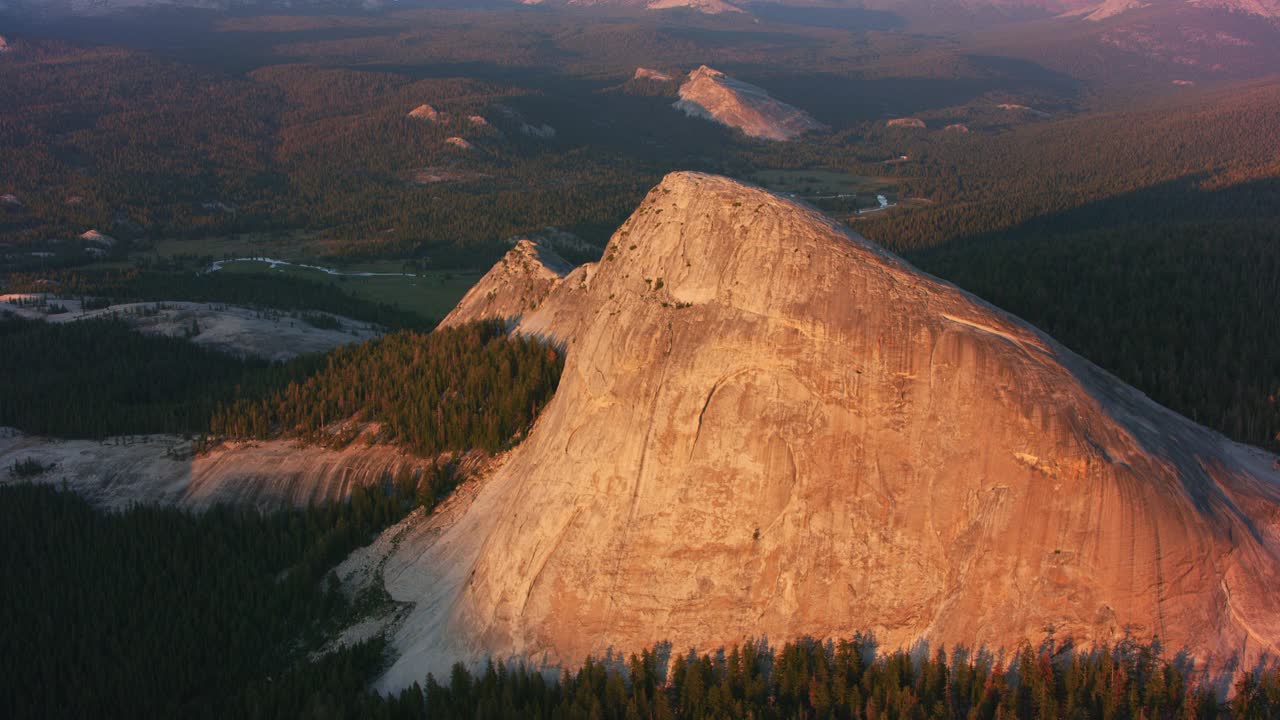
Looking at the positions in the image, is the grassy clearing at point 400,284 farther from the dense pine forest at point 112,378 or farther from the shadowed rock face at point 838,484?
the shadowed rock face at point 838,484

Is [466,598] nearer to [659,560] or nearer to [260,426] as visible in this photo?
[659,560]

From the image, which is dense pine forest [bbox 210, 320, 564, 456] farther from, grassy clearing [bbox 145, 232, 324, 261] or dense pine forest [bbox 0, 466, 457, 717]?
grassy clearing [bbox 145, 232, 324, 261]

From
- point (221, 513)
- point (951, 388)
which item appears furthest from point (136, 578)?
point (951, 388)

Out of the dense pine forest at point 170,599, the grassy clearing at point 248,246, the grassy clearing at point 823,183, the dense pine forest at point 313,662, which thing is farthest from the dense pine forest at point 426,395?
the grassy clearing at point 823,183

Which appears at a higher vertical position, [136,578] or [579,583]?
[579,583]

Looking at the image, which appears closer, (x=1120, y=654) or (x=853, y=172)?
(x=1120, y=654)

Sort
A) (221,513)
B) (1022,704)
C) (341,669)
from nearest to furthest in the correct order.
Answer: (1022,704)
(341,669)
(221,513)

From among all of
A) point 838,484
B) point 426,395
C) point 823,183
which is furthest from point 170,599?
point 823,183
